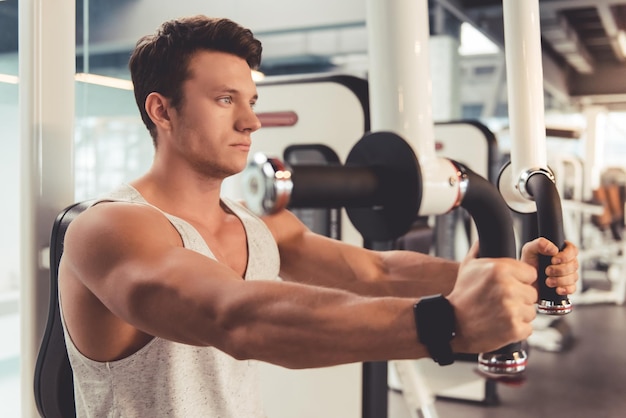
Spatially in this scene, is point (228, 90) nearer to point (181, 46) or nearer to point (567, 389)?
point (181, 46)

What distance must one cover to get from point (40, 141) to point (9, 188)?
0.37 m

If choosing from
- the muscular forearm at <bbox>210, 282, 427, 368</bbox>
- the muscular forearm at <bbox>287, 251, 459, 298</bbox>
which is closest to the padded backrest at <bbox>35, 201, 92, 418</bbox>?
the muscular forearm at <bbox>287, 251, 459, 298</bbox>

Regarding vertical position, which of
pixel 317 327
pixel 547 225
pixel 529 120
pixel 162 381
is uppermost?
pixel 529 120

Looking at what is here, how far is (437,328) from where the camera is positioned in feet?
2.04

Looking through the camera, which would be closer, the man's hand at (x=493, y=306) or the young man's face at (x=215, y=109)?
the man's hand at (x=493, y=306)

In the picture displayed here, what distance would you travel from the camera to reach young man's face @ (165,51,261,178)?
1.16 metres

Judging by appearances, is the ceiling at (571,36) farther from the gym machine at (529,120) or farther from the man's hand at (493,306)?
the man's hand at (493,306)

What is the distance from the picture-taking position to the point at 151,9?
2.75 metres

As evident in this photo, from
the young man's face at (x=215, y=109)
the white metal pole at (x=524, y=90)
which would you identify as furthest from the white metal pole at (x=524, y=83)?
the young man's face at (x=215, y=109)

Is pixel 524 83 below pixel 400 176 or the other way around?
the other way around

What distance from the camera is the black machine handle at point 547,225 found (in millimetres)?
734

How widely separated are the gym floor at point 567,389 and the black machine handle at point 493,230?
3.17 meters

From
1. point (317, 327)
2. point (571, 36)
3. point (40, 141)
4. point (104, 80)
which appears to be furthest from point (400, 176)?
point (571, 36)

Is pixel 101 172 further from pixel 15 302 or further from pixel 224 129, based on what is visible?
pixel 224 129
